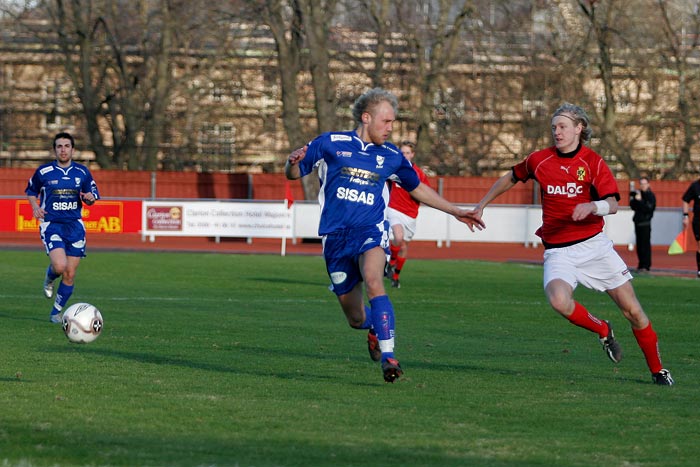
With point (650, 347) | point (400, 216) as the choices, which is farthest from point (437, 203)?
point (400, 216)

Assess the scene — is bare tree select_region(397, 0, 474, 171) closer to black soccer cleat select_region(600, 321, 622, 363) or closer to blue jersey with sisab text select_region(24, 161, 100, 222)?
blue jersey with sisab text select_region(24, 161, 100, 222)

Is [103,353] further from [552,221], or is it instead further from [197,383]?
[552,221]

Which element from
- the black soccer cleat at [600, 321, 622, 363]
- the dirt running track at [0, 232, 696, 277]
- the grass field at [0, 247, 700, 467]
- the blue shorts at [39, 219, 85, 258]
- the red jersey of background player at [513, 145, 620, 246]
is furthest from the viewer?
the dirt running track at [0, 232, 696, 277]

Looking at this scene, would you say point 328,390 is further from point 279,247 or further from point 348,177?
point 279,247

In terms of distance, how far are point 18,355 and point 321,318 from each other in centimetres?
486

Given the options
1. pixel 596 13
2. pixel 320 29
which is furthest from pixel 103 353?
pixel 596 13

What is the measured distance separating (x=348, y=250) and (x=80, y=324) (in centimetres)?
245

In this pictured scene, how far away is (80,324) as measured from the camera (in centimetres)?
989

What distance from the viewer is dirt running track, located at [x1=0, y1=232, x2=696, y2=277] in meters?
33.8

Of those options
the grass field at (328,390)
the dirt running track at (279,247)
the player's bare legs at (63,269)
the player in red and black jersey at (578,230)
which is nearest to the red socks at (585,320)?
the player in red and black jersey at (578,230)

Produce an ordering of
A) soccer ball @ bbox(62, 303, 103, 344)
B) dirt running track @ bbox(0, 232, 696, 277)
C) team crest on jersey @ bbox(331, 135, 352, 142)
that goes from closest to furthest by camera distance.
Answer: team crest on jersey @ bbox(331, 135, 352, 142)
soccer ball @ bbox(62, 303, 103, 344)
dirt running track @ bbox(0, 232, 696, 277)

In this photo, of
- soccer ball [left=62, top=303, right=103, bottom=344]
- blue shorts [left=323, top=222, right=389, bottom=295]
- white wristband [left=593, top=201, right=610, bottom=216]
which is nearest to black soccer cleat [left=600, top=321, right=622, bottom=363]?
white wristband [left=593, top=201, right=610, bottom=216]

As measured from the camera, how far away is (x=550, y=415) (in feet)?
24.4

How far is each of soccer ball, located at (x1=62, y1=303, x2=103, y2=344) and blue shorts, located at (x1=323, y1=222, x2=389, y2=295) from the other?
7.08 feet
